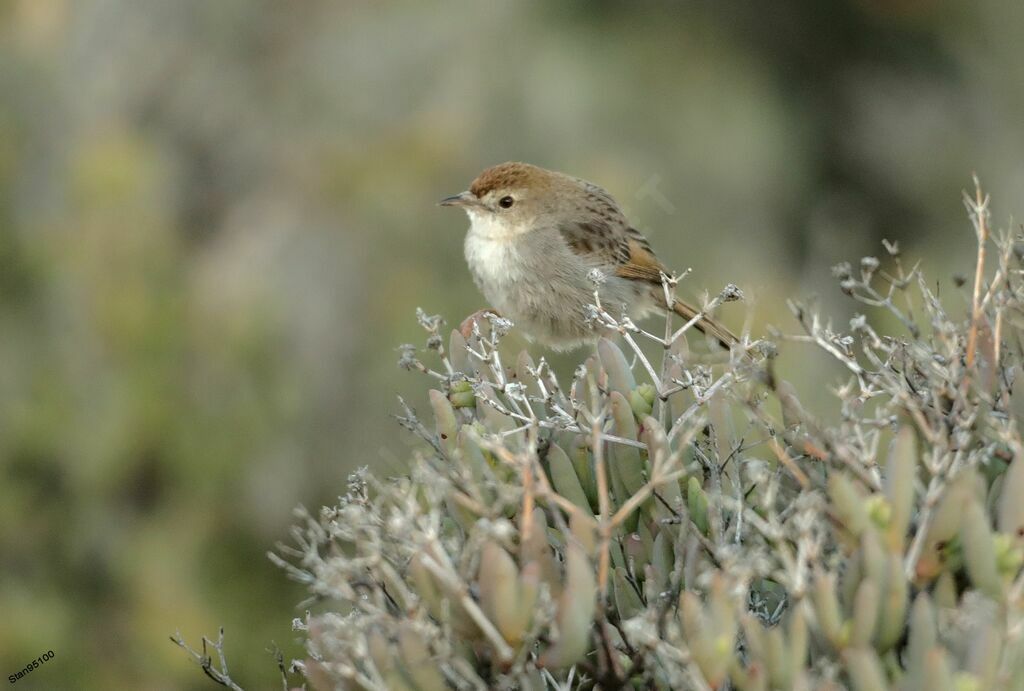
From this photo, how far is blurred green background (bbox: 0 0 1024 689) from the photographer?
7062mm

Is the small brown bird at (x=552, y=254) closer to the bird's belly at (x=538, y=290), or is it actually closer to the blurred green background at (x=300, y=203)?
the bird's belly at (x=538, y=290)

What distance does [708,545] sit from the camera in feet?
7.25

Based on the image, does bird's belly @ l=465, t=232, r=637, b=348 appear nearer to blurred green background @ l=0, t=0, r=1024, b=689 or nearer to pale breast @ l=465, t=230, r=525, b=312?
pale breast @ l=465, t=230, r=525, b=312

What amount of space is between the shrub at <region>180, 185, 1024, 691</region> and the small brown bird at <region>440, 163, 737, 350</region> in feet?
8.11

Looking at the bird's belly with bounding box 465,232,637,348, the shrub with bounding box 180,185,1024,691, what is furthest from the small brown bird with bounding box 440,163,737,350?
the shrub with bounding box 180,185,1024,691

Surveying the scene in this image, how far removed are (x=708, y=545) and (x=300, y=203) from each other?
21.9 ft

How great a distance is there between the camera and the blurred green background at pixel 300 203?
7062mm

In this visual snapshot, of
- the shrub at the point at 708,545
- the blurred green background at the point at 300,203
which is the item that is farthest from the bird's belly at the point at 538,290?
the shrub at the point at 708,545

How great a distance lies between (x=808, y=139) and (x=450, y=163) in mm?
3361

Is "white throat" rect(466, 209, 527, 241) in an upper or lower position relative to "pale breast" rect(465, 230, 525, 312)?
upper

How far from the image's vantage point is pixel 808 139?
10141 mm

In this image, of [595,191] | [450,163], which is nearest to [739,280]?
[450,163]

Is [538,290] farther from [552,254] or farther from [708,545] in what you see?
[708,545]

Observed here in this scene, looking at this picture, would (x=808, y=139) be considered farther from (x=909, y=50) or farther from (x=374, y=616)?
(x=374, y=616)
